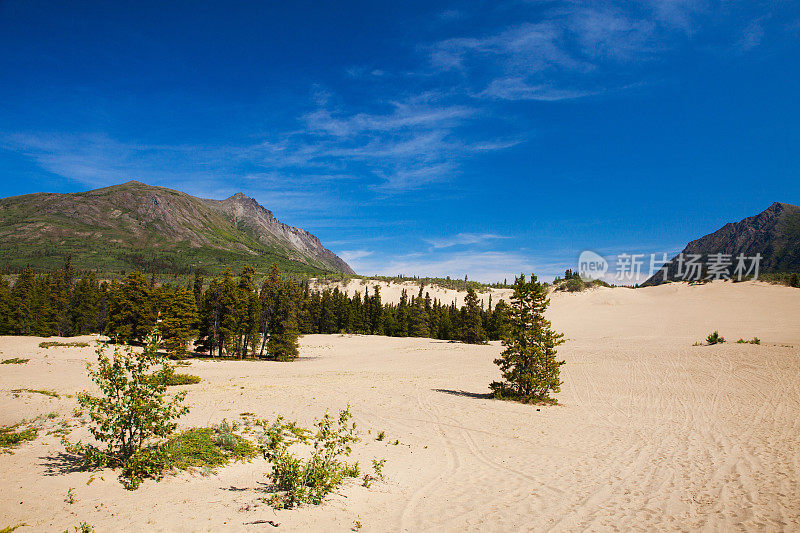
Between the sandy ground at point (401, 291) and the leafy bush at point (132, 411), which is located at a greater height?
the sandy ground at point (401, 291)

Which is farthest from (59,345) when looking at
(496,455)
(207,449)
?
(496,455)

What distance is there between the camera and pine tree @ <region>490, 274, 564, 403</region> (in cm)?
1944

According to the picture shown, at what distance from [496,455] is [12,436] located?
12.3 m

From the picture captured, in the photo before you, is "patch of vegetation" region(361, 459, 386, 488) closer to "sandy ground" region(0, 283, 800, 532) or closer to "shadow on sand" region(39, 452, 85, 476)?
"sandy ground" region(0, 283, 800, 532)

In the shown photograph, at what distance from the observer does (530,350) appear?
1930 cm

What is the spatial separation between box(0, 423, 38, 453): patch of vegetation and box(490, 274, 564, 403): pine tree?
17352 millimetres

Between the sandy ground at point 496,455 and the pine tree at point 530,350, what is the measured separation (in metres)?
1.33

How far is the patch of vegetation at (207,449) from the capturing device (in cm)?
819

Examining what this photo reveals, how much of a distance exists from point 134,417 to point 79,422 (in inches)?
254

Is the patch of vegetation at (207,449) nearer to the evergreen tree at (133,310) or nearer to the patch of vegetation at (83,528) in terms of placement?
the patch of vegetation at (83,528)

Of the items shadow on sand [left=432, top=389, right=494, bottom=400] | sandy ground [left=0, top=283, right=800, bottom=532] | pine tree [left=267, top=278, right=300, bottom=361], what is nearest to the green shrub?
sandy ground [left=0, top=283, right=800, bottom=532]

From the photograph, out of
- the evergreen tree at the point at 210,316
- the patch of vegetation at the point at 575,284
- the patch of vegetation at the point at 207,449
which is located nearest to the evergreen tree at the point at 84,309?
the evergreen tree at the point at 210,316

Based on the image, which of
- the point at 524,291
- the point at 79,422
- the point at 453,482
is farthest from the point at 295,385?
the point at 453,482

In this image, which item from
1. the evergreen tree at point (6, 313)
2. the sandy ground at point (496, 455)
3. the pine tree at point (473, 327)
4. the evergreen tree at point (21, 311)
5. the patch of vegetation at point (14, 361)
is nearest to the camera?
the sandy ground at point (496, 455)
